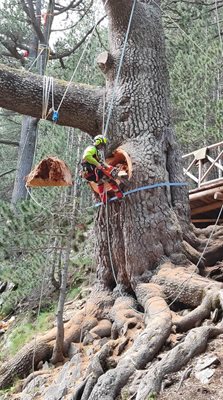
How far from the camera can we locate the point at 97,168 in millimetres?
4699

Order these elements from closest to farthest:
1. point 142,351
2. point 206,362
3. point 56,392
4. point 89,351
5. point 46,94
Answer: point 206,362 < point 142,351 < point 56,392 < point 89,351 < point 46,94

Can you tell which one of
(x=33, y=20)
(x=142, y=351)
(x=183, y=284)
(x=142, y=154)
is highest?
(x=33, y=20)

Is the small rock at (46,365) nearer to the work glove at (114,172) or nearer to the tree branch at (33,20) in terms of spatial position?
the work glove at (114,172)

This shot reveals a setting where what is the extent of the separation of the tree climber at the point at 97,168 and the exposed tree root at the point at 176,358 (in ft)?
6.62

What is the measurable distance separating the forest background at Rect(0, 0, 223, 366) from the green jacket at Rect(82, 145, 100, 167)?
576mm

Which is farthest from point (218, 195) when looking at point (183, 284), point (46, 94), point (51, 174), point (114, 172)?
point (46, 94)

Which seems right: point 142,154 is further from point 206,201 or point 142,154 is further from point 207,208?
point 207,208

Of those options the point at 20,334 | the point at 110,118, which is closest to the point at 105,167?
the point at 110,118

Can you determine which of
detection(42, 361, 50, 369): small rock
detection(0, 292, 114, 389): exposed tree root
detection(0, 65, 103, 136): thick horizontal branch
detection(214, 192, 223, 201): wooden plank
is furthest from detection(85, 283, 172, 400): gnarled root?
detection(214, 192, 223, 201): wooden plank

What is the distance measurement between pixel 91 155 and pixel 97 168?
181 millimetres

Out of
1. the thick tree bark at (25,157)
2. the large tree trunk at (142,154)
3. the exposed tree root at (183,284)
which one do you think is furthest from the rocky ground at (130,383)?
the thick tree bark at (25,157)

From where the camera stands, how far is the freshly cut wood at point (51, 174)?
4.79m

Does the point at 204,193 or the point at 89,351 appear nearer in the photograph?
the point at 89,351

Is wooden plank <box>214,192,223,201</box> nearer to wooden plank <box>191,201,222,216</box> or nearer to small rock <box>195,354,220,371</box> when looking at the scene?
wooden plank <box>191,201,222,216</box>
